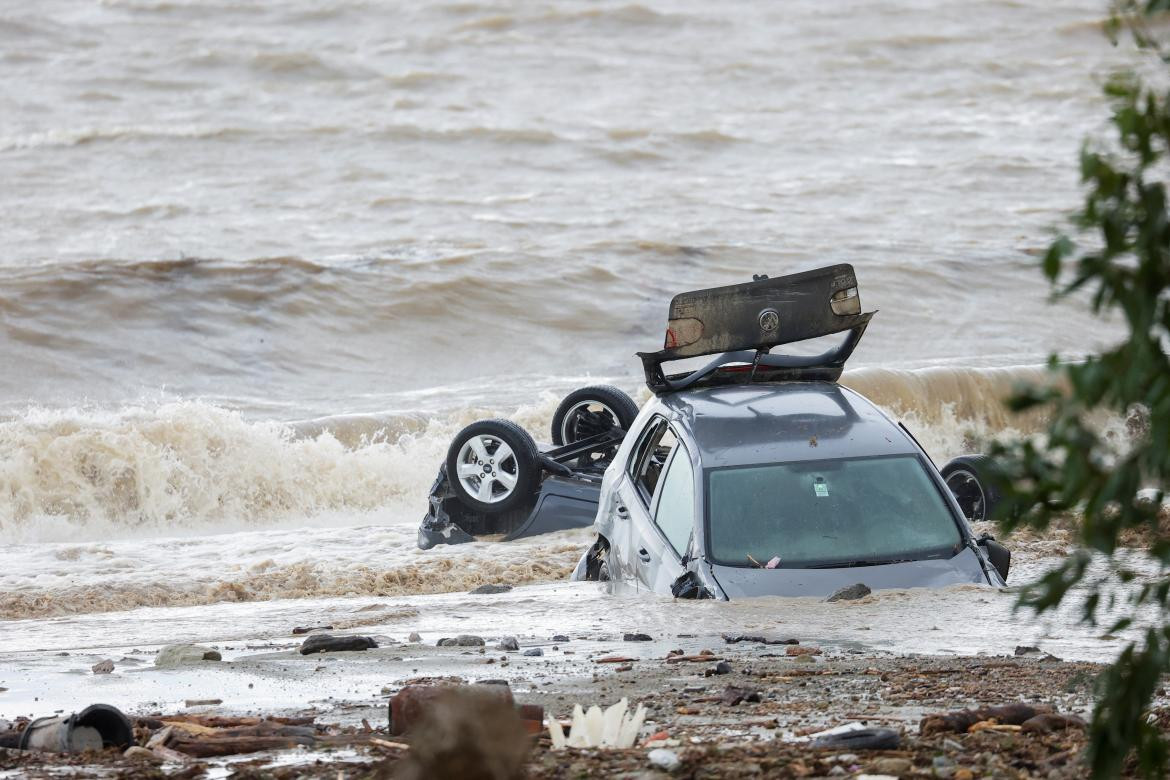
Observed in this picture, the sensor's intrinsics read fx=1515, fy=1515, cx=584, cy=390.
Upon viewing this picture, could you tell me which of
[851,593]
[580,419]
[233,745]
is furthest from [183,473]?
[233,745]

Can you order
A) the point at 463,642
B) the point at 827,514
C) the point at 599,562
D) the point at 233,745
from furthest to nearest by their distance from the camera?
the point at 599,562
the point at 827,514
the point at 463,642
the point at 233,745

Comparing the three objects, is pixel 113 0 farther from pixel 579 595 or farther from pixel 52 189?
pixel 579 595

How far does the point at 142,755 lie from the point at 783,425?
4.26 m

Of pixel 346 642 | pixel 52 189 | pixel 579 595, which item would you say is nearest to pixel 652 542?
pixel 579 595

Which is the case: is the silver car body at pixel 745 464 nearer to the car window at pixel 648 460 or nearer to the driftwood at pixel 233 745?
the car window at pixel 648 460

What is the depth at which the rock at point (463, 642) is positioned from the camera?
6941mm

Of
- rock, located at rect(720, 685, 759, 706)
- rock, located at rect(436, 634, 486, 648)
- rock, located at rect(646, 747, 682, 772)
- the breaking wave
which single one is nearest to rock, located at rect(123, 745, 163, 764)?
rock, located at rect(646, 747, 682, 772)

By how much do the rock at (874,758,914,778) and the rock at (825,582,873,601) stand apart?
327 centimetres

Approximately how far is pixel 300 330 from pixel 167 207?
8.70 metres

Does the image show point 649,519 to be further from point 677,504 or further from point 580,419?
point 580,419

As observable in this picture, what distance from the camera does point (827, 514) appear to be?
7.44 meters

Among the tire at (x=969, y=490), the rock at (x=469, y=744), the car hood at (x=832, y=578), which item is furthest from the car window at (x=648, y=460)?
the rock at (x=469, y=744)

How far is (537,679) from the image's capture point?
5816 mm

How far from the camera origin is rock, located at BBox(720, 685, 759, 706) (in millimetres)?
5062
